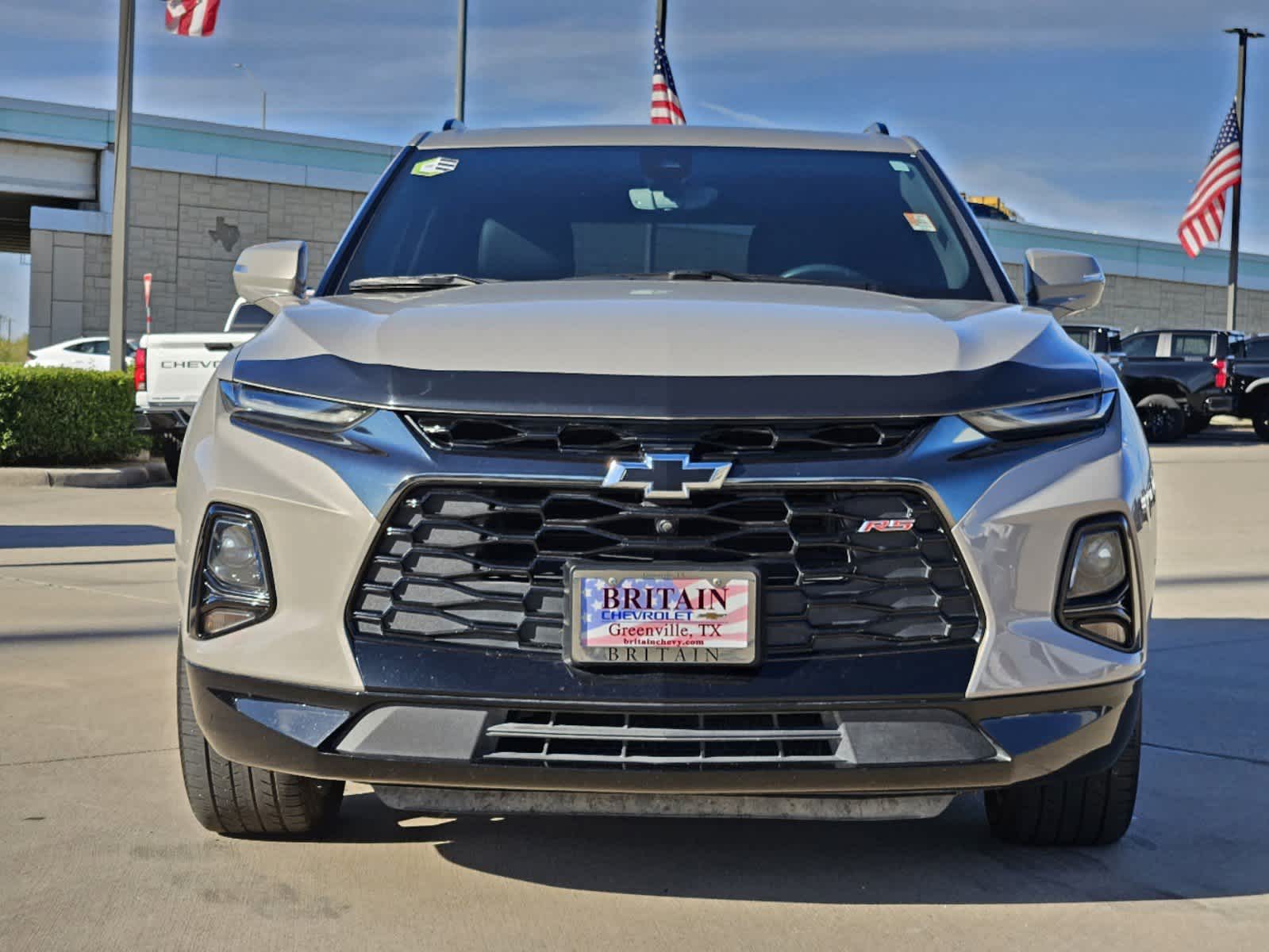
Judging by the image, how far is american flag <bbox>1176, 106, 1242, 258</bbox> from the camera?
92.3 feet

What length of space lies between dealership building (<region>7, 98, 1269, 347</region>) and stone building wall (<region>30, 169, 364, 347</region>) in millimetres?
21

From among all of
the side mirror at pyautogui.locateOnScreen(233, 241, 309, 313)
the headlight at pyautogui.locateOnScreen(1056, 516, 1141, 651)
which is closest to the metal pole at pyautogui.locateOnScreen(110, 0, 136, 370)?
the side mirror at pyautogui.locateOnScreen(233, 241, 309, 313)

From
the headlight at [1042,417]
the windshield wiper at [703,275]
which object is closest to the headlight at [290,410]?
the headlight at [1042,417]

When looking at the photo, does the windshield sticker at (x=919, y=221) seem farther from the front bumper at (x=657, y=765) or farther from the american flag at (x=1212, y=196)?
the american flag at (x=1212, y=196)

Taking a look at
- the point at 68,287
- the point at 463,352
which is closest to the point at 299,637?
the point at 463,352

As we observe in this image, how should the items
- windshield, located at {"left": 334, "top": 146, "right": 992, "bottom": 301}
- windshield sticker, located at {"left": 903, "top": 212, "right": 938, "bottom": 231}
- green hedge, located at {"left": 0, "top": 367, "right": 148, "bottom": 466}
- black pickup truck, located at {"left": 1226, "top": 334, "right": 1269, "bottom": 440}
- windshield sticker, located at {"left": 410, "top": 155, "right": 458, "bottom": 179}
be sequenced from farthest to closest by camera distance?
black pickup truck, located at {"left": 1226, "top": 334, "right": 1269, "bottom": 440}
green hedge, located at {"left": 0, "top": 367, "right": 148, "bottom": 466}
windshield sticker, located at {"left": 410, "top": 155, "right": 458, "bottom": 179}
windshield sticker, located at {"left": 903, "top": 212, "right": 938, "bottom": 231}
windshield, located at {"left": 334, "top": 146, "right": 992, "bottom": 301}

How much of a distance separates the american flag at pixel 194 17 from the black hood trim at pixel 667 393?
15545 mm

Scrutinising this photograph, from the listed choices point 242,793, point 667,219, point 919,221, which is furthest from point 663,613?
point 919,221

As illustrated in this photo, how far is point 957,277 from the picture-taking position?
14.4ft

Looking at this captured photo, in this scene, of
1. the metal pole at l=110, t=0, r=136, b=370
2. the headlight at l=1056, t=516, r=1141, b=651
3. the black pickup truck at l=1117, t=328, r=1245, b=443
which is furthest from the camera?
the black pickup truck at l=1117, t=328, r=1245, b=443

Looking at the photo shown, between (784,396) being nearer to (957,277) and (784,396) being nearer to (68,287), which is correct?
(957,277)

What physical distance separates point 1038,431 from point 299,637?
4.83ft

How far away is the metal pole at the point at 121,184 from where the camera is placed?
677 inches

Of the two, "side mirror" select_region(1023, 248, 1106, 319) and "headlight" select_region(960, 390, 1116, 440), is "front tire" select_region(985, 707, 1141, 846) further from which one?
"side mirror" select_region(1023, 248, 1106, 319)
